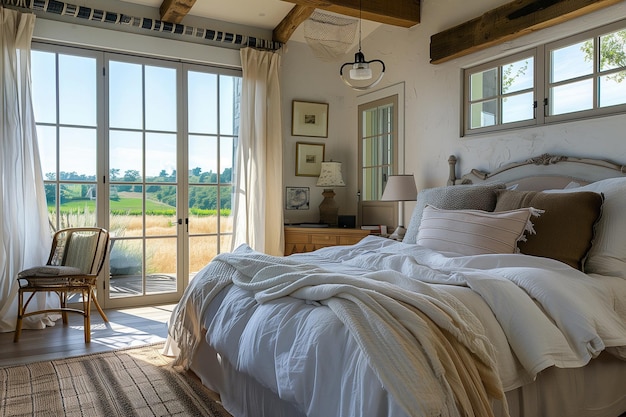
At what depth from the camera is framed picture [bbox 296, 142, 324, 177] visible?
202 inches

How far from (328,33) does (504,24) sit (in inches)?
55.3

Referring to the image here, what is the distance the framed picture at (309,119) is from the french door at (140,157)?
652 mm

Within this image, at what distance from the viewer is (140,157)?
14.5ft

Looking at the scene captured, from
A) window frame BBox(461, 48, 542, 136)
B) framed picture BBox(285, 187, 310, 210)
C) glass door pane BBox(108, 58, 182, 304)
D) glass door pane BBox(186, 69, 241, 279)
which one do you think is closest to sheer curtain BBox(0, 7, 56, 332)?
glass door pane BBox(108, 58, 182, 304)

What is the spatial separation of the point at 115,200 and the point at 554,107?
368cm

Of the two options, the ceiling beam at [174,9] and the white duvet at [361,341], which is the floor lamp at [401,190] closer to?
the white duvet at [361,341]

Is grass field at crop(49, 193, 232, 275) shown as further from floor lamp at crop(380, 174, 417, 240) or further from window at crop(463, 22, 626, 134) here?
window at crop(463, 22, 626, 134)

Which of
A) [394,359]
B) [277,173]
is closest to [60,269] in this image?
[277,173]

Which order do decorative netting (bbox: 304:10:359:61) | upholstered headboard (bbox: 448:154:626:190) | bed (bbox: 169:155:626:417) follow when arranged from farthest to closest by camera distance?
decorative netting (bbox: 304:10:359:61) < upholstered headboard (bbox: 448:154:626:190) < bed (bbox: 169:155:626:417)

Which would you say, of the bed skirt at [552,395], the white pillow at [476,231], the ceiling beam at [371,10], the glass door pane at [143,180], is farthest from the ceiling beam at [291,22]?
the bed skirt at [552,395]

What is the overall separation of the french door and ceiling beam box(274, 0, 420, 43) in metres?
0.90

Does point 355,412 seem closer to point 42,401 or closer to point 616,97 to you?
point 42,401

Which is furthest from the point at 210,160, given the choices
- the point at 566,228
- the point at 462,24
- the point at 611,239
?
the point at 611,239

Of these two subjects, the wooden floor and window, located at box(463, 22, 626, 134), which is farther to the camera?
the wooden floor
